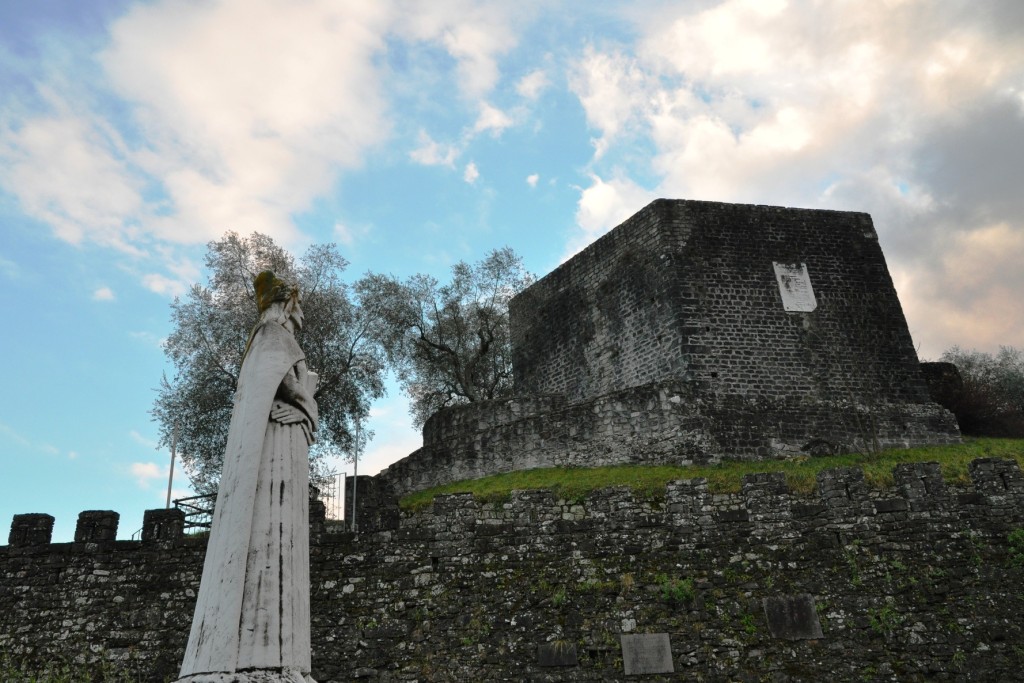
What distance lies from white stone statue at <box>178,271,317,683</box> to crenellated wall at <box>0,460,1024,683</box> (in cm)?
644

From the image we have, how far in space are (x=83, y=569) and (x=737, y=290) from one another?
1658 centimetres

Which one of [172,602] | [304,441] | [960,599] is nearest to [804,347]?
[960,599]

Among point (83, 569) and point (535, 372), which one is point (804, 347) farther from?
point (83, 569)

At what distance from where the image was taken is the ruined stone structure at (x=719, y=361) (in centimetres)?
1902

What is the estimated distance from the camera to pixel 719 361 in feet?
67.4

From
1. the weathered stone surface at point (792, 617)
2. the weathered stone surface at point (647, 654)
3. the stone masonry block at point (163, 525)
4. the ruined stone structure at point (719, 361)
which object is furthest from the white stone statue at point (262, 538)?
the ruined stone structure at point (719, 361)

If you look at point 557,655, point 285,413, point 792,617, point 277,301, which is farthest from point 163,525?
point 792,617

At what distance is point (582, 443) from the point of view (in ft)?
62.9

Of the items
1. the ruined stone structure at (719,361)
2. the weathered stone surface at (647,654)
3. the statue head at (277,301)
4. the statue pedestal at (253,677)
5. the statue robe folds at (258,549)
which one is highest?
the ruined stone structure at (719,361)

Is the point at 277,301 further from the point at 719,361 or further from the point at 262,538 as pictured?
the point at 719,361

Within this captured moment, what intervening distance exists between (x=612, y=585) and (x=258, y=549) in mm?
7435

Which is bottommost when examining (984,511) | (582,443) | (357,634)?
(357,634)

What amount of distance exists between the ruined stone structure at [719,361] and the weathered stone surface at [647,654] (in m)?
7.59

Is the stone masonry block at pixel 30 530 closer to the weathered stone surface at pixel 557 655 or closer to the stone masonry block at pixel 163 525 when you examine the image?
the stone masonry block at pixel 163 525
